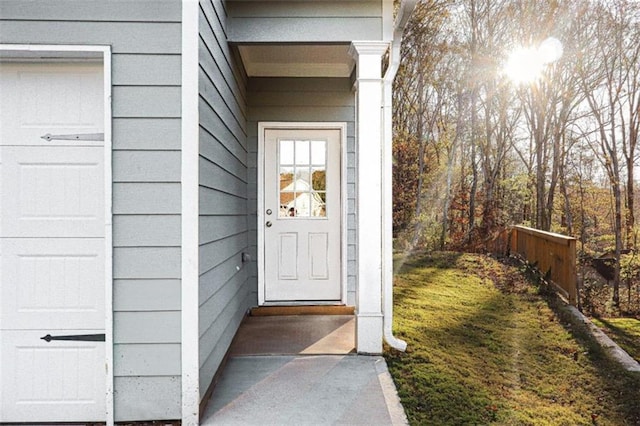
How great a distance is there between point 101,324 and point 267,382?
104 cm

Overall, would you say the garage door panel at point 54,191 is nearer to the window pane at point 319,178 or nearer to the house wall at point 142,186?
the house wall at point 142,186

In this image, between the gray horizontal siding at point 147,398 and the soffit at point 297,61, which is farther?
the soffit at point 297,61

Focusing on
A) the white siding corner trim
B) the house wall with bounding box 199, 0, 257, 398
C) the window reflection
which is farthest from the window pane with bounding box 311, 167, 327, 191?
the white siding corner trim

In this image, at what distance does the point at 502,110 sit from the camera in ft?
→ 32.2

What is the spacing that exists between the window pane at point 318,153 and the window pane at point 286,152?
22 cm

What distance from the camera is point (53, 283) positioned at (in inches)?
94.7

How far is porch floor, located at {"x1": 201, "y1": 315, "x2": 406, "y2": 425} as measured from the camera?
249cm

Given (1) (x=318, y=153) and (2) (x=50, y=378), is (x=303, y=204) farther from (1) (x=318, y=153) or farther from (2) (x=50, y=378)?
(2) (x=50, y=378)

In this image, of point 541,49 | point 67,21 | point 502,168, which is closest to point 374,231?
point 67,21

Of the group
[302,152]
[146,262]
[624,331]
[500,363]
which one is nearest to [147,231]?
[146,262]

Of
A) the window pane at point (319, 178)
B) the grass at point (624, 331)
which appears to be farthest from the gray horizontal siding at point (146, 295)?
the grass at point (624, 331)

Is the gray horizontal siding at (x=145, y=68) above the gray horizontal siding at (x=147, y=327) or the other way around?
above

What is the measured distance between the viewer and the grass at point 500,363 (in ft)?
9.82

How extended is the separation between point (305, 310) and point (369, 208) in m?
1.70
